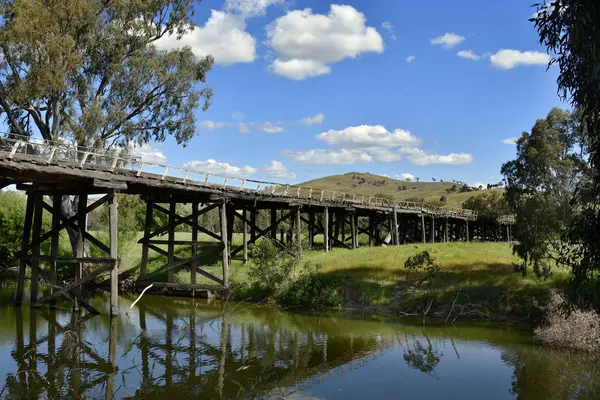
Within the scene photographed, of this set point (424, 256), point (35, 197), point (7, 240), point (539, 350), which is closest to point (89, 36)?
point (35, 197)

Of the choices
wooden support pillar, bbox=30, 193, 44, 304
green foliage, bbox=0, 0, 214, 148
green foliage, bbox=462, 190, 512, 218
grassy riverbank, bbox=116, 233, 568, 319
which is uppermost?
green foliage, bbox=0, 0, 214, 148

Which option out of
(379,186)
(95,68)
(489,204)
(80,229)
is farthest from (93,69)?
(379,186)

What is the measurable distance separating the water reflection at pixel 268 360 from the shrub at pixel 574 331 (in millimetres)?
607

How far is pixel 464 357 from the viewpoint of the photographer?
12758 mm

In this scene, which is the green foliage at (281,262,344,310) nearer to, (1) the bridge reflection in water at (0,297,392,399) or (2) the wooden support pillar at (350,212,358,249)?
(1) the bridge reflection in water at (0,297,392,399)

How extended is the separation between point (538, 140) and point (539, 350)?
17790 mm

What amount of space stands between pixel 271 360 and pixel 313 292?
8378 millimetres

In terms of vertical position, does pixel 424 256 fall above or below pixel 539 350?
above

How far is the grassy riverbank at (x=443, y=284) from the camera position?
58.1 ft

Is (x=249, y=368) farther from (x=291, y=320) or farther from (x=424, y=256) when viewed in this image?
(x=424, y=256)

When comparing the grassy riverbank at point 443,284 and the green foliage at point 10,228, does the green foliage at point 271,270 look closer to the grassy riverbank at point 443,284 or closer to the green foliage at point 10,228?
the grassy riverbank at point 443,284

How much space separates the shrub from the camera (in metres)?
13.3

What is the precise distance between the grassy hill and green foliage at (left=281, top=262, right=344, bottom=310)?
9146 centimetres

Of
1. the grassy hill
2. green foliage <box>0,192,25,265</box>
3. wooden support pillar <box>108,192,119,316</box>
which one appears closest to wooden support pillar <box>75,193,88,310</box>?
wooden support pillar <box>108,192,119,316</box>
